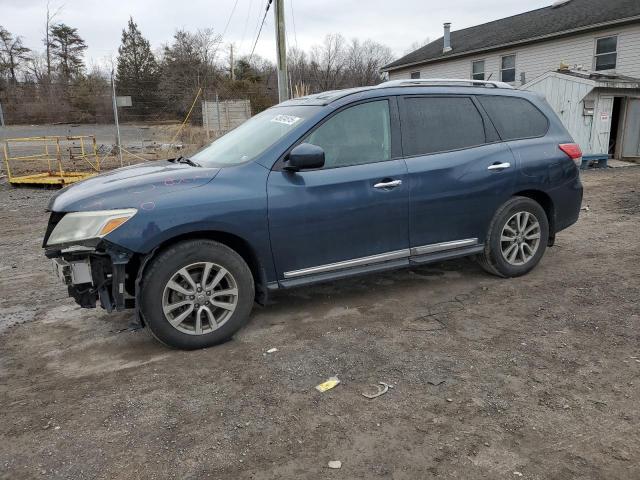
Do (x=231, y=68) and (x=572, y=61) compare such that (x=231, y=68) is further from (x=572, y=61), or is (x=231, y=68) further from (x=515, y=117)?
(x=515, y=117)

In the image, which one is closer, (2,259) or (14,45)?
(2,259)

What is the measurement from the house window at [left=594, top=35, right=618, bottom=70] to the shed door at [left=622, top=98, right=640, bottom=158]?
4.05 metres

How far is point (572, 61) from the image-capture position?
2052 centimetres

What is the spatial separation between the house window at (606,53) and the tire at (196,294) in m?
20.5

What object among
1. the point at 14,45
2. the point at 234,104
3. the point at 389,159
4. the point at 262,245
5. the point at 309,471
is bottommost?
the point at 309,471

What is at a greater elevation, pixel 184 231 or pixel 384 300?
pixel 184 231

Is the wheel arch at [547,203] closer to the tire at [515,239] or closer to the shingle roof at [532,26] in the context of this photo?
the tire at [515,239]

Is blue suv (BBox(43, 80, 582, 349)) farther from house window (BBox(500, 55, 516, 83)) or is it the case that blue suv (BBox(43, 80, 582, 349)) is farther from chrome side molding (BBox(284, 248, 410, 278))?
house window (BBox(500, 55, 516, 83))

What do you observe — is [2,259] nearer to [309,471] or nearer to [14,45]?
[309,471]

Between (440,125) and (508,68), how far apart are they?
21644 mm

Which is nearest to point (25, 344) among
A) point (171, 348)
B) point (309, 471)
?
point (171, 348)

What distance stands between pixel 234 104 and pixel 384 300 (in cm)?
1865

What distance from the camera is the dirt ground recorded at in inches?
98.7

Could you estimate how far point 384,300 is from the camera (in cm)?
463
